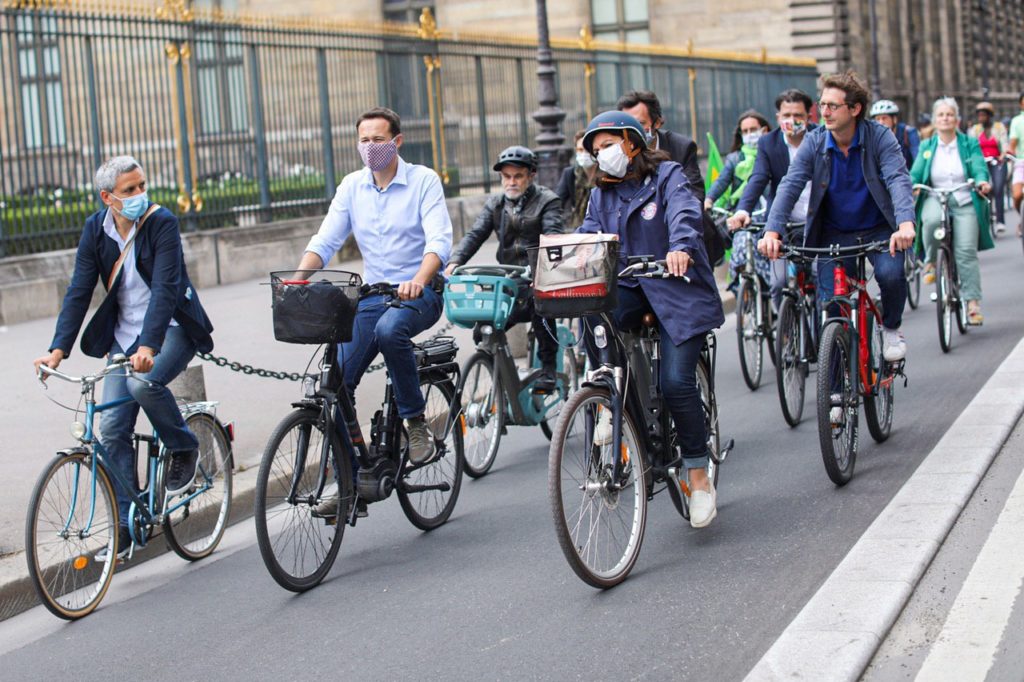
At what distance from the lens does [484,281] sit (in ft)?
22.7

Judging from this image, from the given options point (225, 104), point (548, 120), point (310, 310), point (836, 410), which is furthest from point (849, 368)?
point (225, 104)

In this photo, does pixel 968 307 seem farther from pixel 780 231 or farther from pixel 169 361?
pixel 169 361

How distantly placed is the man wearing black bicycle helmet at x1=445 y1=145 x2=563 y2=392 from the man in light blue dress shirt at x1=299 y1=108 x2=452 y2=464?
1351 mm

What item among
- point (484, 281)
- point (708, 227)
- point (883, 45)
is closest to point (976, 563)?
point (708, 227)

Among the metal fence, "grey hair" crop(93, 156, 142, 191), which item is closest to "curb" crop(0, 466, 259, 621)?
"grey hair" crop(93, 156, 142, 191)

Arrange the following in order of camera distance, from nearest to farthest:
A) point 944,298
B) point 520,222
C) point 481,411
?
point 481,411 → point 520,222 → point 944,298

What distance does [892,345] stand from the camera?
7098 millimetres

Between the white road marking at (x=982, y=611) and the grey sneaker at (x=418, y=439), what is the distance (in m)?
2.25

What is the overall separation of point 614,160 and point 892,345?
2.24 meters

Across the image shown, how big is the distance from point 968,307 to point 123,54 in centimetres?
876

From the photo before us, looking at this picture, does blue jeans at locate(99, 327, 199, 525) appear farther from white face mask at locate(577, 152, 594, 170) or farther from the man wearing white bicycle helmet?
the man wearing white bicycle helmet

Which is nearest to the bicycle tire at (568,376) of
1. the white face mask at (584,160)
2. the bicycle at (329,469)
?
the white face mask at (584,160)

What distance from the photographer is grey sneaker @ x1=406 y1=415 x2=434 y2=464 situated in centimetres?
613

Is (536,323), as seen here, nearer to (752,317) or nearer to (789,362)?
(789,362)
